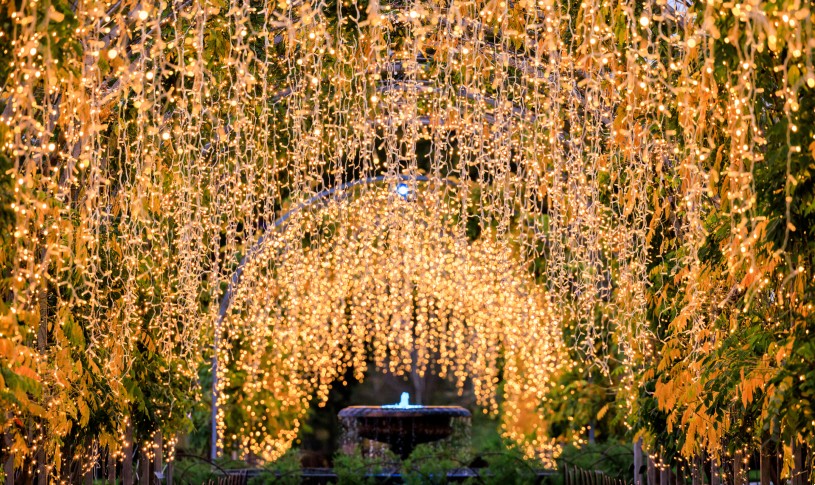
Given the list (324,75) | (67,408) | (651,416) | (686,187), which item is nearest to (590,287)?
(651,416)

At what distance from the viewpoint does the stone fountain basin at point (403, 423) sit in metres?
8.45

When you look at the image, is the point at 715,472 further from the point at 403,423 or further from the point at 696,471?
the point at 403,423

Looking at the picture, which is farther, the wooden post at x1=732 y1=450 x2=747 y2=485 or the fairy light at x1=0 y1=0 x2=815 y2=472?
the wooden post at x1=732 y1=450 x2=747 y2=485

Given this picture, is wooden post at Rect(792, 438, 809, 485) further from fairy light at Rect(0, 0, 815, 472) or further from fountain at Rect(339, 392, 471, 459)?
fountain at Rect(339, 392, 471, 459)

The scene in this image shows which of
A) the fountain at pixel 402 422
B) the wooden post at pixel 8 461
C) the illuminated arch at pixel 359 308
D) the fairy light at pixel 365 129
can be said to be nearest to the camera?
the fairy light at pixel 365 129

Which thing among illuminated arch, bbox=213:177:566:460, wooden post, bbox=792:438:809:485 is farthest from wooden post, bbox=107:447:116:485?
wooden post, bbox=792:438:809:485

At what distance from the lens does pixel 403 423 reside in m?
8.55

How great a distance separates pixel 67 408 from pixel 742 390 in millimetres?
2624

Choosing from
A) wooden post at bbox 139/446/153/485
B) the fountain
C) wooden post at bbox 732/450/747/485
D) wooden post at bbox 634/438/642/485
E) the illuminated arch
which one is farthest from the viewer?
the fountain

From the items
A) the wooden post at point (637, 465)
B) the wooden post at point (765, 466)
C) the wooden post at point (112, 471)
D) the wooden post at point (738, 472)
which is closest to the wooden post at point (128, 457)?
the wooden post at point (112, 471)

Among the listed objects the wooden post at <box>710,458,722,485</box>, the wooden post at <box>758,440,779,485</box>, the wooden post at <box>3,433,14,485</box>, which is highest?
the wooden post at <box>3,433,14,485</box>

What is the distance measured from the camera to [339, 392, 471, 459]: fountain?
27.7 ft

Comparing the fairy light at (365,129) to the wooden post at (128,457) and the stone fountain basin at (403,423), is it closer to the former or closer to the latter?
the wooden post at (128,457)

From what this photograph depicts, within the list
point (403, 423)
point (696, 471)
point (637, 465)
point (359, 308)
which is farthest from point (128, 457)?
point (359, 308)
